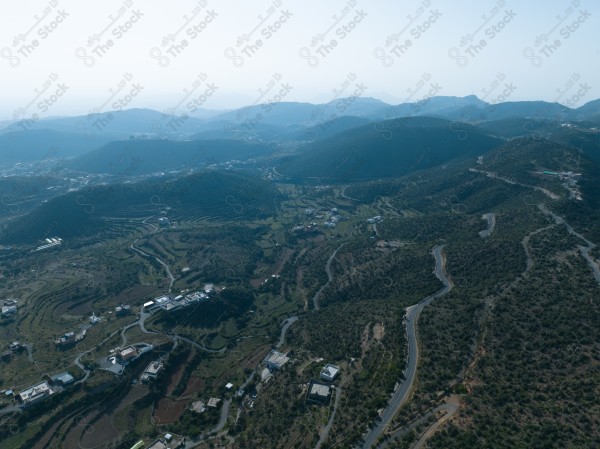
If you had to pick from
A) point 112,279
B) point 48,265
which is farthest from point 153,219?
point 112,279

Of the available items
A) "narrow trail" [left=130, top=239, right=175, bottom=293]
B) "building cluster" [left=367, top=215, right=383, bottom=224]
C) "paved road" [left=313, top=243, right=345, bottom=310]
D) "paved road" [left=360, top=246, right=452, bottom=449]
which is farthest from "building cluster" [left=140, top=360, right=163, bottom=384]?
"building cluster" [left=367, top=215, right=383, bottom=224]

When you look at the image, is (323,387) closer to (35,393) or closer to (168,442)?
(168,442)

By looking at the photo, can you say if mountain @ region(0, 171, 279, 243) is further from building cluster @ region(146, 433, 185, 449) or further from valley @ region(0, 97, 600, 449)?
building cluster @ region(146, 433, 185, 449)

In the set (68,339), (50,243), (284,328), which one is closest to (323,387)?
(284,328)

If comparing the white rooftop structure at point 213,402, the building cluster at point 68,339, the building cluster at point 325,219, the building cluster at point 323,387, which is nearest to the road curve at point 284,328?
the white rooftop structure at point 213,402

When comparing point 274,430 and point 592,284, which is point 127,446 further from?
point 592,284

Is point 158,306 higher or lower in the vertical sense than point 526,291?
lower
